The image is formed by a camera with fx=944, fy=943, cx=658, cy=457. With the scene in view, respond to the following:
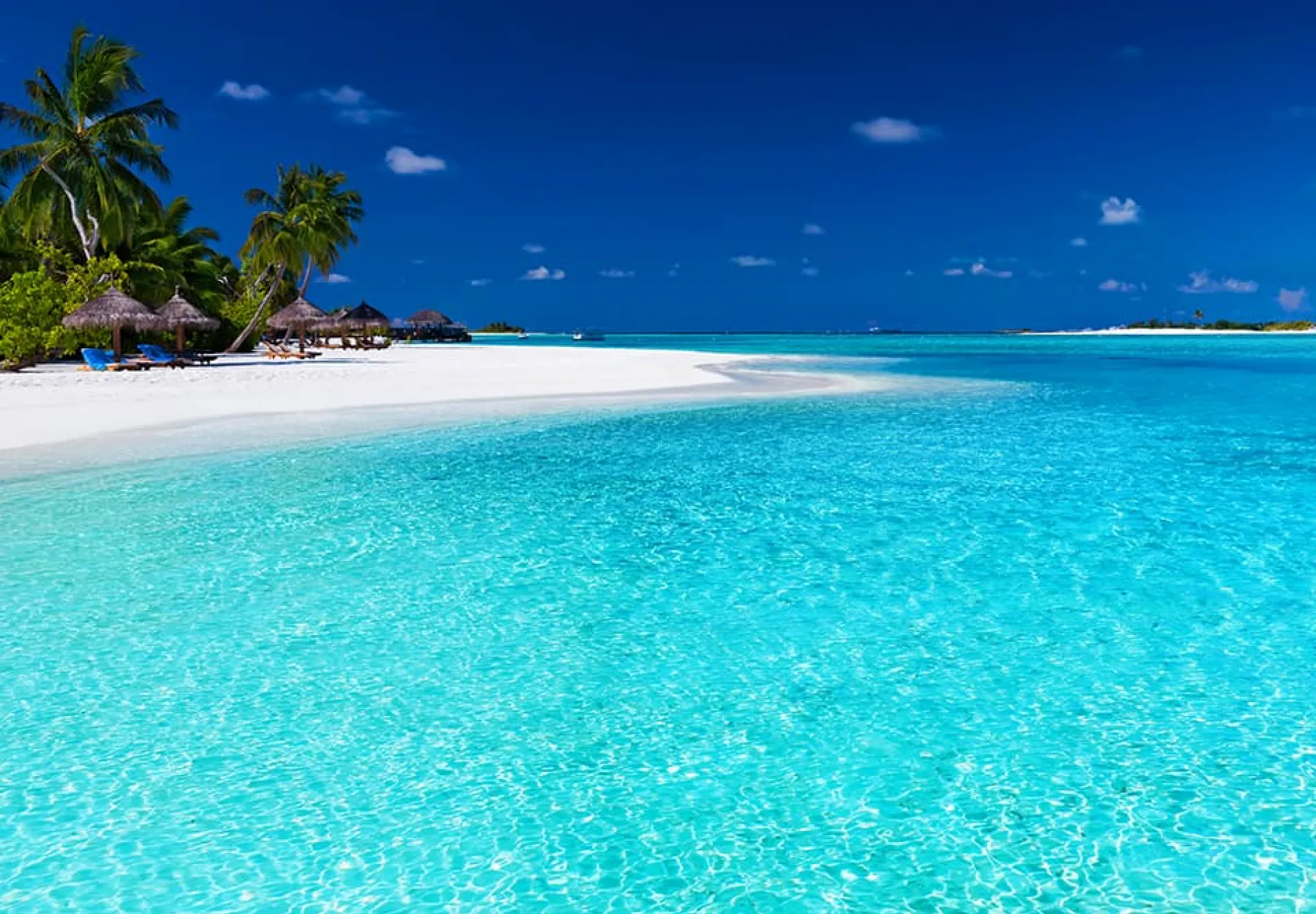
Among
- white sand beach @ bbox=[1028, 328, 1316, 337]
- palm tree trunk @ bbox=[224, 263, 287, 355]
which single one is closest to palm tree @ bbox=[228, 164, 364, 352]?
palm tree trunk @ bbox=[224, 263, 287, 355]

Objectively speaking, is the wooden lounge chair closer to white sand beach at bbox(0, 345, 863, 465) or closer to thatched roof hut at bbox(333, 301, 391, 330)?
white sand beach at bbox(0, 345, 863, 465)

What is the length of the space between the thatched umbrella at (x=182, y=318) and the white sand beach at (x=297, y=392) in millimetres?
1199

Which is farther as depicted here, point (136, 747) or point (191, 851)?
point (136, 747)

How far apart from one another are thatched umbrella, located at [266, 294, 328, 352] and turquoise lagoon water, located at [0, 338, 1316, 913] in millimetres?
29408

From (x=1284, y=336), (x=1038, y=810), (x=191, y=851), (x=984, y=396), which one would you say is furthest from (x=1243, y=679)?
(x=1284, y=336)

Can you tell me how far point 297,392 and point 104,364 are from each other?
7.70 m

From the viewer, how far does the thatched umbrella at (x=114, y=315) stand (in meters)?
23.3

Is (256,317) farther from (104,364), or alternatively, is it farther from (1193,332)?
(1193,332)

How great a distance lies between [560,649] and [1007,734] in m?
2.17

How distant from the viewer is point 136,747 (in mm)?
3697

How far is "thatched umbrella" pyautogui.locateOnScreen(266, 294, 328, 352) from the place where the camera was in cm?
3666

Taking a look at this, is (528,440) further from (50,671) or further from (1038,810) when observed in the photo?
(1038,810)

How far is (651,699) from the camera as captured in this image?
13.9ft

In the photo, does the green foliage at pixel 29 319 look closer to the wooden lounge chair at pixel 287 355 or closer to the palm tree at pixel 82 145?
the palm tree at pixel 82 145
